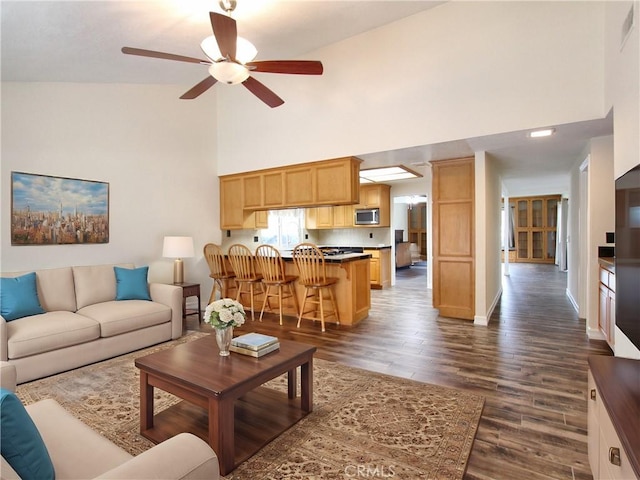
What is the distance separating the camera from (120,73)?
4035 millimetres

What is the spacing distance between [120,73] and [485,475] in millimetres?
5023

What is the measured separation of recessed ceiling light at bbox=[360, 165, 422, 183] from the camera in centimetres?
569

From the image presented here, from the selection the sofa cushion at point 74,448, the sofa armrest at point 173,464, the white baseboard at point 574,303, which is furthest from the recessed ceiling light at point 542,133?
the sofa cushion at point 74,448

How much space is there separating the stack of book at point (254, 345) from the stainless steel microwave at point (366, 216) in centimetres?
553

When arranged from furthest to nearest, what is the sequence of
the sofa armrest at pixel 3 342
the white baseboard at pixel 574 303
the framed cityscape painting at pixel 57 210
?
the white baseboard at pixel 574 303 < the framed cityscape painting at pixel 57 210 < the sofa armrest at pixel 3 342

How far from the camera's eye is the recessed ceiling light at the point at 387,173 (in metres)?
5.69

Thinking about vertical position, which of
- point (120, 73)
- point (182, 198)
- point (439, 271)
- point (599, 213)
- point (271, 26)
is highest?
point (271, 26)

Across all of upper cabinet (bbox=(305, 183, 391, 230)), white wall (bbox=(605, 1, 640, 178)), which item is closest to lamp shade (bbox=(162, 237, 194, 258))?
upper cabinet (bbox=(305, 183, 391, 230))

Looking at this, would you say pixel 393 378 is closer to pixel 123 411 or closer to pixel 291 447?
pixel 291 447

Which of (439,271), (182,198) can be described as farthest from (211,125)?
(439,271)

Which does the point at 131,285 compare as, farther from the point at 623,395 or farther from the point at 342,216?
the point at 342,216

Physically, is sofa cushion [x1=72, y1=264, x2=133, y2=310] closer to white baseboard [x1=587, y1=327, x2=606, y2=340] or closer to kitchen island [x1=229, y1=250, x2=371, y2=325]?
kitchen island [x1=229, y1=250, x2=371, y2=325]

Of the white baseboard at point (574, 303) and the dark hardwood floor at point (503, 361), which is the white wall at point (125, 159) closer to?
the dark hardwood floor at point (503, 361)

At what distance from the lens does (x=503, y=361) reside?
3.18 metres
